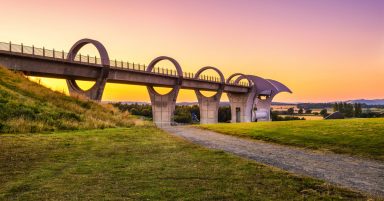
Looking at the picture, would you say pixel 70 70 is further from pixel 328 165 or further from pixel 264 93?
pixel 264 93

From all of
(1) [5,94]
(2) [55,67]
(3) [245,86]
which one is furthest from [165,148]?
(3) [245,86]

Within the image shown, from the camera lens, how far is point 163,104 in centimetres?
7281

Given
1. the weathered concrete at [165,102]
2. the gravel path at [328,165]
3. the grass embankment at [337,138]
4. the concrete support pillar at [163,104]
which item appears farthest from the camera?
the concrete support pillar at [163,104]

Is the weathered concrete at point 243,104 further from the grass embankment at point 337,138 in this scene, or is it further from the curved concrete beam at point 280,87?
the grass embankment at point 337,138

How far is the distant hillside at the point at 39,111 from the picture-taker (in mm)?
19219

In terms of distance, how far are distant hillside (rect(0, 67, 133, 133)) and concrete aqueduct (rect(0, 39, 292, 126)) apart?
8699 millimetres

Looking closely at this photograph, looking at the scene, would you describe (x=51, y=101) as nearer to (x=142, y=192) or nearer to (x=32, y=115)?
(x=32, y=115)

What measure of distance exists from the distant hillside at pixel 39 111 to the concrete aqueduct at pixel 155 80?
8.70 metres

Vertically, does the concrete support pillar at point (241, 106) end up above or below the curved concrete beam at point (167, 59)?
below

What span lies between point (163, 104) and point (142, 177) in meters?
64.2

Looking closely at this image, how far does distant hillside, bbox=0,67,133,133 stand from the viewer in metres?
19.2

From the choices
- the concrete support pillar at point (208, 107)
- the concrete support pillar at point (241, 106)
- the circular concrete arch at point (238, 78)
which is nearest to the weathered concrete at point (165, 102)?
the concrete support pillar at point (208, 107)

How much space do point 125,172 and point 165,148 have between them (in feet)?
17.1

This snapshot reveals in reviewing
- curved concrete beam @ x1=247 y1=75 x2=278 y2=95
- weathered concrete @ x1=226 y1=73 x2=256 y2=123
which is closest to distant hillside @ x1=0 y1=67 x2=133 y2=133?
weathered concrete @ x1=226 y1=73 x2=256 y2=123
